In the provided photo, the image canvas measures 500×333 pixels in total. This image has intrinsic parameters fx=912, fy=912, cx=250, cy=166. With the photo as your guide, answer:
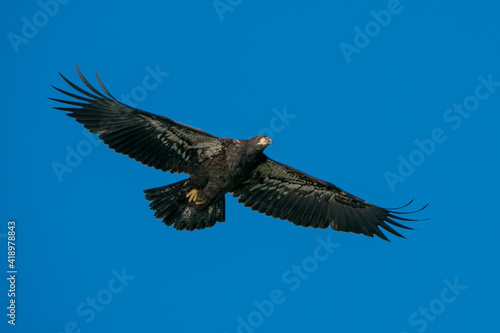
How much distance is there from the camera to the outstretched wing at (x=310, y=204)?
18875 millimetres

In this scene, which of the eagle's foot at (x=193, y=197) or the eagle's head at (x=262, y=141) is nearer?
the eagle's head at (x=262, y=141)

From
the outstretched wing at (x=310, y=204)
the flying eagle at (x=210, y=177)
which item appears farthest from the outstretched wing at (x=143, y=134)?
the outstretched wing at (x=310, y=204)

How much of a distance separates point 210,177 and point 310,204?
244cm

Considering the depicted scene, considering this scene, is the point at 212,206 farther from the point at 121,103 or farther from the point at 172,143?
the point at 121,103

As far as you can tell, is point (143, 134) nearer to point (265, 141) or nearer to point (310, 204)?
point (265, 141)

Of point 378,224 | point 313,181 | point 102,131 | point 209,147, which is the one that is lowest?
point 378,224

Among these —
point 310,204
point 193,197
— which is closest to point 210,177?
point 193,197

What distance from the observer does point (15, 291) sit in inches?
731

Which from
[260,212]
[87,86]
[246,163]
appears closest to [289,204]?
[260,212]

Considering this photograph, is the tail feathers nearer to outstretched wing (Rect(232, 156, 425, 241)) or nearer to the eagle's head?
outstretched wing (Rect(232, 156, 425, 241))

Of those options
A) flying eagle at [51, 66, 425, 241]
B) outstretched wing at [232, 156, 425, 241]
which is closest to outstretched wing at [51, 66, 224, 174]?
flying eagle at [51, 66, 425, 241]

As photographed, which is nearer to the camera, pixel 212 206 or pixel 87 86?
Result: pixel 87 86

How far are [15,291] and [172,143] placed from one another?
445 centimetres

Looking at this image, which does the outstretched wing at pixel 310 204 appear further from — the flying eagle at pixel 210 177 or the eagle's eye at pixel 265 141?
the eagle's eye at pixel 265 141
